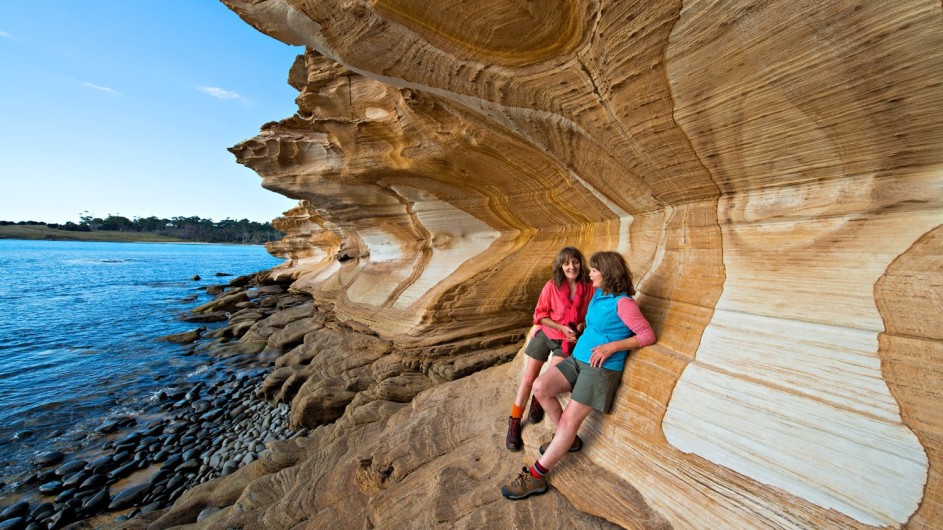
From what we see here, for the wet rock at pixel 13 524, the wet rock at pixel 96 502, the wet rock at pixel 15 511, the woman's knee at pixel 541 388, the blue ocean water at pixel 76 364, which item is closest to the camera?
the woman's knee at pixel 541 388

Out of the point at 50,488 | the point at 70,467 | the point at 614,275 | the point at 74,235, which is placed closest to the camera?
the point at 614,275

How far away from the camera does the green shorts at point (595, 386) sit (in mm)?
2410

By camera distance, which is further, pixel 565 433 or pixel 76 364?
pixel 76 364

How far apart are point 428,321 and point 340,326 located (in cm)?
341

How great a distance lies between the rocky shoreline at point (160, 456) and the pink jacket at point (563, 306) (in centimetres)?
380

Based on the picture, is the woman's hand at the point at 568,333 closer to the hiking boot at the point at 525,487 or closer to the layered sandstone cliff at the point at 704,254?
the layered sandstone cliff at the point at 704,254

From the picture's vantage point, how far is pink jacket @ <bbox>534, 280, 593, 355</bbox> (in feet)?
10.0

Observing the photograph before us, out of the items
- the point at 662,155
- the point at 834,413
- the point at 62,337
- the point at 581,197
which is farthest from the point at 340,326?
the point at 62,337

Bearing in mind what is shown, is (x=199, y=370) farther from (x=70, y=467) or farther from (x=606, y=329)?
(x=606, y=329)

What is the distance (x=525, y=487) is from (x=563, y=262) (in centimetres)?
162

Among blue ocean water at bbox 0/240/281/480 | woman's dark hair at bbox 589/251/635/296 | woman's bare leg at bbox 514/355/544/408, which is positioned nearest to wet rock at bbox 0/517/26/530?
blue ocean water at bbox 0/240/281/480

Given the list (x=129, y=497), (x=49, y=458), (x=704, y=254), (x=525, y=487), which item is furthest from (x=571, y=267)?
(x=49, y=458)

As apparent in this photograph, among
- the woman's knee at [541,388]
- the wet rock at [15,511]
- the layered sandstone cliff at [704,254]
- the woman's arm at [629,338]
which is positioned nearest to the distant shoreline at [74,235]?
the wet rock at [15,511]

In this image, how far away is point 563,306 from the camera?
10.1 ft
